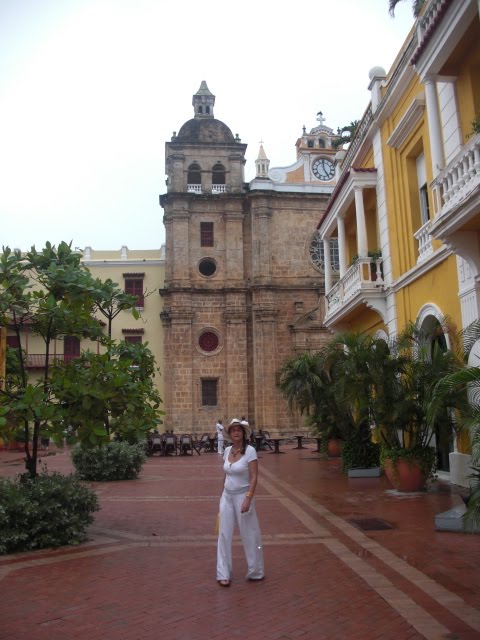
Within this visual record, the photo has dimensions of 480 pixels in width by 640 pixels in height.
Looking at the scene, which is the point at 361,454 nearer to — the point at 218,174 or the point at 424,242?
the point at 424,242

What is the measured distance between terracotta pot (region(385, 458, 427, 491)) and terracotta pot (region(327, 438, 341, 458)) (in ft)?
32.0

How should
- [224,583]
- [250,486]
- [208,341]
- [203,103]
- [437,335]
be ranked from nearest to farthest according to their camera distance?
1. [224,583]
2. [250,486]
3. [437,335]
4. [208,341]
5. [203,103]

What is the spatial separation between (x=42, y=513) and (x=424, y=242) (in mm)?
9750

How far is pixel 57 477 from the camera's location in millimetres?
8086

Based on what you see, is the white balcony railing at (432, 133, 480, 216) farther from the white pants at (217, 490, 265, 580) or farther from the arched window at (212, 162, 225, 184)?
the arched window at (212, 162, 225, 184)

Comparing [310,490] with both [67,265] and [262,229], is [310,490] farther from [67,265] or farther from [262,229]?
[262,229]

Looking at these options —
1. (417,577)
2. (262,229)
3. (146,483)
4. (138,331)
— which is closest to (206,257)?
(262,229)

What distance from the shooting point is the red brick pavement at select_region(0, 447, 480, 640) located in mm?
4734

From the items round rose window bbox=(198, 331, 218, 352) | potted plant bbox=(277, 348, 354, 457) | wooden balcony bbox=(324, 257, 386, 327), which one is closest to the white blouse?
wooden balcony bbox=(324, 257, 386, 327)

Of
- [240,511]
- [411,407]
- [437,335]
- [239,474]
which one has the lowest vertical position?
[240,511]

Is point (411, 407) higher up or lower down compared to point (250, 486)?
higher up

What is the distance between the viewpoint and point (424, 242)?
13422mm

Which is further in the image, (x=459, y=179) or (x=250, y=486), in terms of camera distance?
(x=459, y=179)

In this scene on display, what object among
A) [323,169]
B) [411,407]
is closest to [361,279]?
[411,407]
